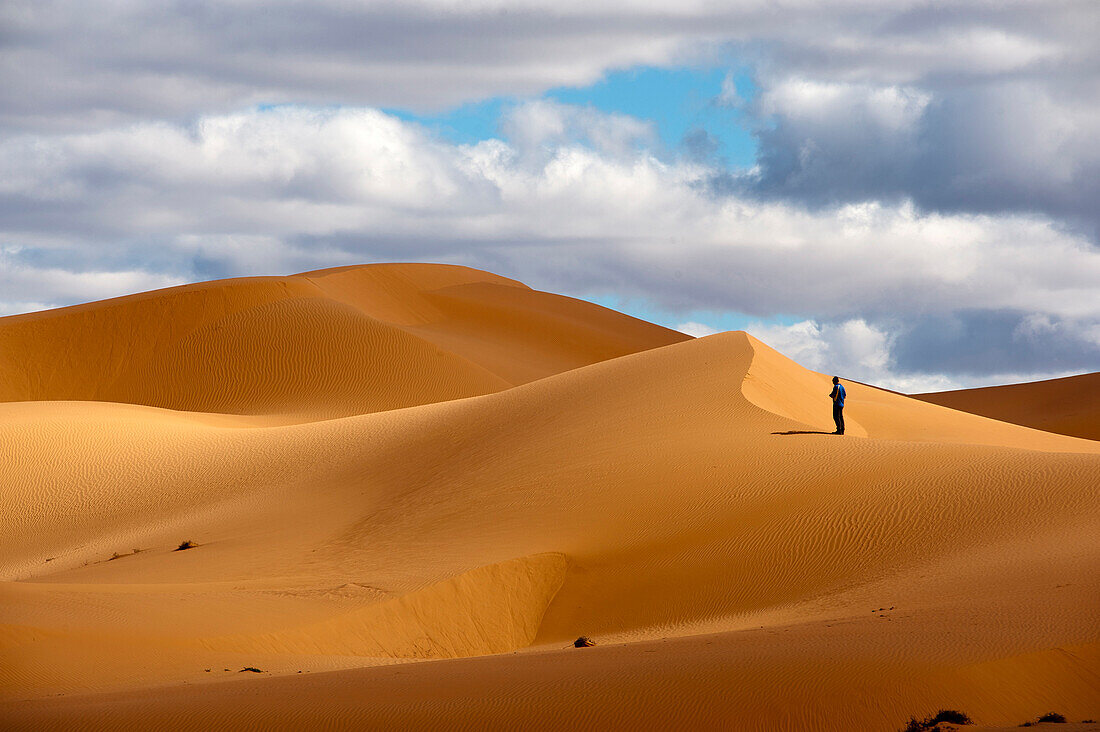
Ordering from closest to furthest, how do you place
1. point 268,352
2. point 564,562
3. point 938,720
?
point 938,720
point 564,562
point 268,352

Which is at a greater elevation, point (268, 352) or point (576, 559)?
point (268, 352)

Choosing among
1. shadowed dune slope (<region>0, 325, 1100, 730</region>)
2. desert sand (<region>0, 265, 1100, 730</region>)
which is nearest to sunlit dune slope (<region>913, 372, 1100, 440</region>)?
desert sand (<region>0, 265, 1100, 730</region>)

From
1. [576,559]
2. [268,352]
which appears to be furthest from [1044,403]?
[576,559]

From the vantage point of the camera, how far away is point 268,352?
49594 millimetres

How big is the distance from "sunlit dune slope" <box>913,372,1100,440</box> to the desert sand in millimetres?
27146

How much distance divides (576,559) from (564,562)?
20 cm

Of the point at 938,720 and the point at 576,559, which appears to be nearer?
the point at 938,720

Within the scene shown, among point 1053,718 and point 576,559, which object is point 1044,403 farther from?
point 1053,718

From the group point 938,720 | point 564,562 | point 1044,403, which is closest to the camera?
point 938,720

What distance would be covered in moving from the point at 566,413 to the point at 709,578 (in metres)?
8.70

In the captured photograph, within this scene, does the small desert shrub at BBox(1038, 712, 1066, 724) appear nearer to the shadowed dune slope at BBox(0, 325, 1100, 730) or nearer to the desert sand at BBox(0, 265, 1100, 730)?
the desert sand at BBox(0, 265, 1100, 730)

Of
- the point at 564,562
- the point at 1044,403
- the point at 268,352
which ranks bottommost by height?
the point at 564,562

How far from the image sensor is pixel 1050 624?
11.4 metres

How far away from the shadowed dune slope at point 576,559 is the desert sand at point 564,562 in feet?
0.19
